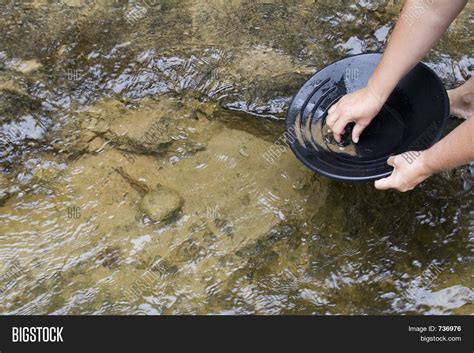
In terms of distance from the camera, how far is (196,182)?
2461mm

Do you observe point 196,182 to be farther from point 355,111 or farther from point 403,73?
A: point 403,73

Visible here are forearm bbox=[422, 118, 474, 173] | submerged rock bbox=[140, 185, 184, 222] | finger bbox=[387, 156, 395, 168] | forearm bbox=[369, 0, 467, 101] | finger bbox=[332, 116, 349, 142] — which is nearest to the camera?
forearm bbox=[422, 118, 474, 173]

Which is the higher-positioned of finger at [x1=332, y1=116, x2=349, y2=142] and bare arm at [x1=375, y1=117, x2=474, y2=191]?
bare arm at [x1=375, y1=117, x2=474, y2=191]

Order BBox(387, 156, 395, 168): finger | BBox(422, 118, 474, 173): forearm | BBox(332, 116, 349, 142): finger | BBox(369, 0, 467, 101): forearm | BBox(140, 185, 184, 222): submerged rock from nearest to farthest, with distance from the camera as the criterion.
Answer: BBox(422, 118, 474, 173): forearm < BBox(369, 0, 467, 101): forearm < BBox(387, 156, 395, 168): finger < BBox(332, 116, 349, 142): finger < BBox(140, 185, 184, 222): submerged rock

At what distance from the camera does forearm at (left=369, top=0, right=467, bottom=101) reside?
1830 mm

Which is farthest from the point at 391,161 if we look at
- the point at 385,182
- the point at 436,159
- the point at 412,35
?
the point at 412,35

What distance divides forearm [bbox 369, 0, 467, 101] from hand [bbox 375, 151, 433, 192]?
257 mm

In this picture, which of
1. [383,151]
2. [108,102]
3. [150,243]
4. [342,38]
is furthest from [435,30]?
[108,102]

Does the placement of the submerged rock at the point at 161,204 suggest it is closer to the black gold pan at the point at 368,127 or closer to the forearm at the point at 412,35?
the black gold pan at the point at 368,127

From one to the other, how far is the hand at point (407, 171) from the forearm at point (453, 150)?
0.02 metres

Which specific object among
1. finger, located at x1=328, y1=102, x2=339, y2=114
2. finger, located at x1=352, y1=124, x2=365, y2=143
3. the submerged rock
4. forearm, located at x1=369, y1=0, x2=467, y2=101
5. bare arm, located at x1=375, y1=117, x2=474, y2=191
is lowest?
the submerged rock

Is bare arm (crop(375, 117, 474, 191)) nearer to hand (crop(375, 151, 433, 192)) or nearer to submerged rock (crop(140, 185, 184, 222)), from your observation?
hand (crop(375, 151, 433, 192))

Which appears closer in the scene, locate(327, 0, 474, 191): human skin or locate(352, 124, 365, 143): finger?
locate(327, 0, 474, 191): human skin

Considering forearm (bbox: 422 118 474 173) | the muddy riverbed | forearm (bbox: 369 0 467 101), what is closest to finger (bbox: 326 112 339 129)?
forearm (bbox: 369 0 467 101)
